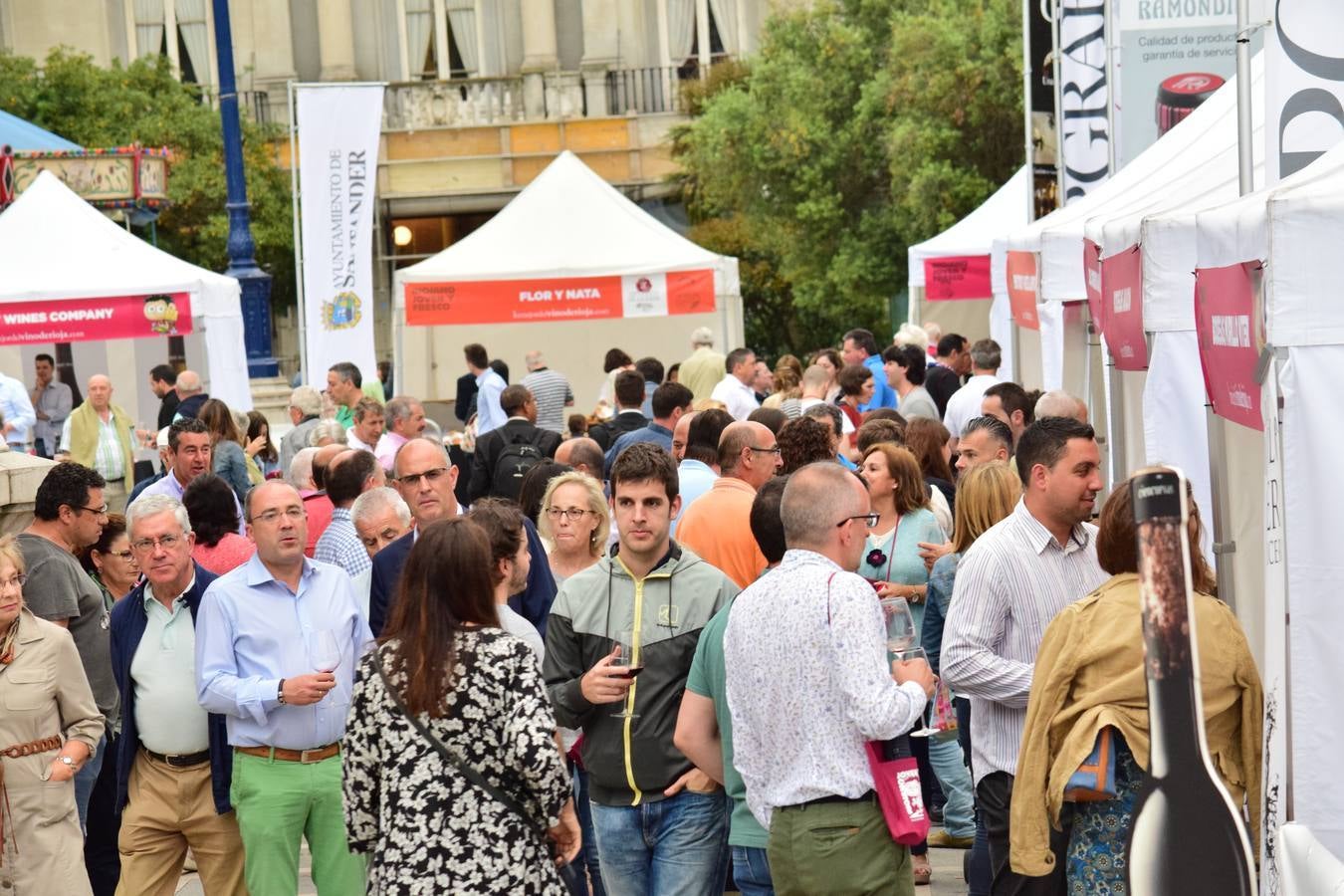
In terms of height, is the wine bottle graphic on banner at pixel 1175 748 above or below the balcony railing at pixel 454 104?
below

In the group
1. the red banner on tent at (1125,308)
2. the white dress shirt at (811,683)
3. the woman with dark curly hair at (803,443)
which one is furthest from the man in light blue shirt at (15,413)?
the white dress shirt at (811,683)

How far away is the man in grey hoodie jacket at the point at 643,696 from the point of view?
5309 mm

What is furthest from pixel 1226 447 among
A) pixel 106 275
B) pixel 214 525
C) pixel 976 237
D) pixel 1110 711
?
pixel 976 237

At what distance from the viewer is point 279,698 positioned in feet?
19.0

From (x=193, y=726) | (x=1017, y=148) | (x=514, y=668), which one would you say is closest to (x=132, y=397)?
(x=1017, y=148)

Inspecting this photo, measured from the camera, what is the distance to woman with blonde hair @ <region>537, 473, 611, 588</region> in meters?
6.58

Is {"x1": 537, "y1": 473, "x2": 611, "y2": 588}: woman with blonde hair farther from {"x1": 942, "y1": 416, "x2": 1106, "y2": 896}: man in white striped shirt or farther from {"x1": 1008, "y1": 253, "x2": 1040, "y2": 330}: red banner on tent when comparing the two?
{"x1": 1008, "y1": 253, "x2": 1040, "y2": 330}: red banner on tent

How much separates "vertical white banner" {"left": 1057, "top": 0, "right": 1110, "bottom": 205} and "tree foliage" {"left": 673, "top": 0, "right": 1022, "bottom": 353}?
1298cm

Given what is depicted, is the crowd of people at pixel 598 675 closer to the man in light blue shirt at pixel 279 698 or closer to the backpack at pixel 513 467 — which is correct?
the man in light blue shirt at pixel 279 698

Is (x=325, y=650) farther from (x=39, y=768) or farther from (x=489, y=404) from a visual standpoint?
(x=489, y=404)

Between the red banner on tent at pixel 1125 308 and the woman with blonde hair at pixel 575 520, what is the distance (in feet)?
7.21

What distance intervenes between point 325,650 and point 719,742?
1.33 metres

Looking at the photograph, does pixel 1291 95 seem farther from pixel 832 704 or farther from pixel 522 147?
pixel 522 147

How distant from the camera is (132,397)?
28375mm
